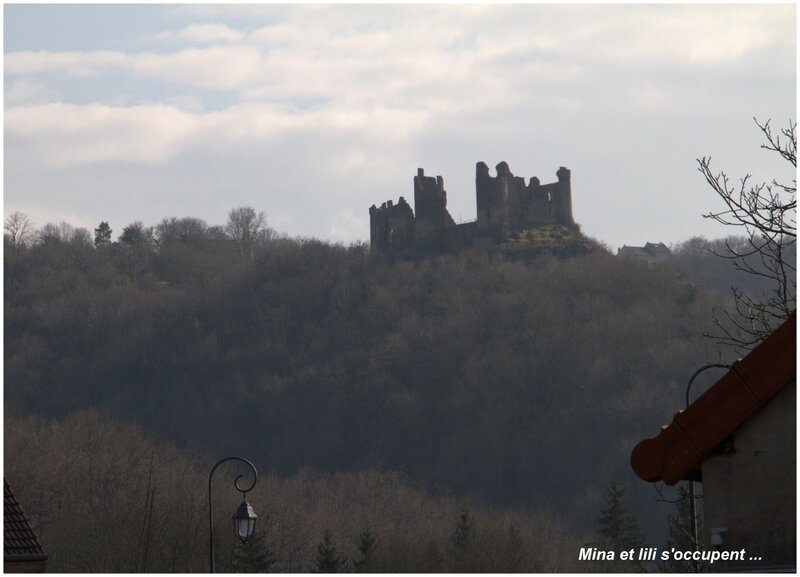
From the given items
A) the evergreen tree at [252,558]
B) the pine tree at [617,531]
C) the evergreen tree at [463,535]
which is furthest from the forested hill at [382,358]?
the evergreen tree at [252,558]

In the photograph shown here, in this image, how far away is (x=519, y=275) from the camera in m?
125

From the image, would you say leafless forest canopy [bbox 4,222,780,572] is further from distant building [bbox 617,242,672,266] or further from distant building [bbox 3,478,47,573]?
distant building [bbox 3,478,47,573]

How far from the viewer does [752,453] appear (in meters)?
8.27

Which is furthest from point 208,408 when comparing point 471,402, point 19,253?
point 19,253

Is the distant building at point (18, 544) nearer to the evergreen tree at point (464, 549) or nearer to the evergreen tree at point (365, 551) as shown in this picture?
the evergreen tree at point (365, 551)

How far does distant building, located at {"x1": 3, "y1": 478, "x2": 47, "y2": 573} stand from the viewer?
17562mm

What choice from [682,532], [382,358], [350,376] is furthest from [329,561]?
[382,358]

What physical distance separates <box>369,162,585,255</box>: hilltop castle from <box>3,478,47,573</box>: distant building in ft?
324

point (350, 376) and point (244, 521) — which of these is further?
point (350, 376)

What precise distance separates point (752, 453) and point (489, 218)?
368ft

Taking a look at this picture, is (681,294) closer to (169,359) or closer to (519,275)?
(519,275)

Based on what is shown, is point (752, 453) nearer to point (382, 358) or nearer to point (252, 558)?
A: point (252, 558)

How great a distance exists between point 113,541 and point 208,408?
230 ft

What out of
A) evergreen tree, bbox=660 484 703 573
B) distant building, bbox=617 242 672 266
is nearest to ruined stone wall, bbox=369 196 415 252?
distant building, bbox=617 242 672 266
